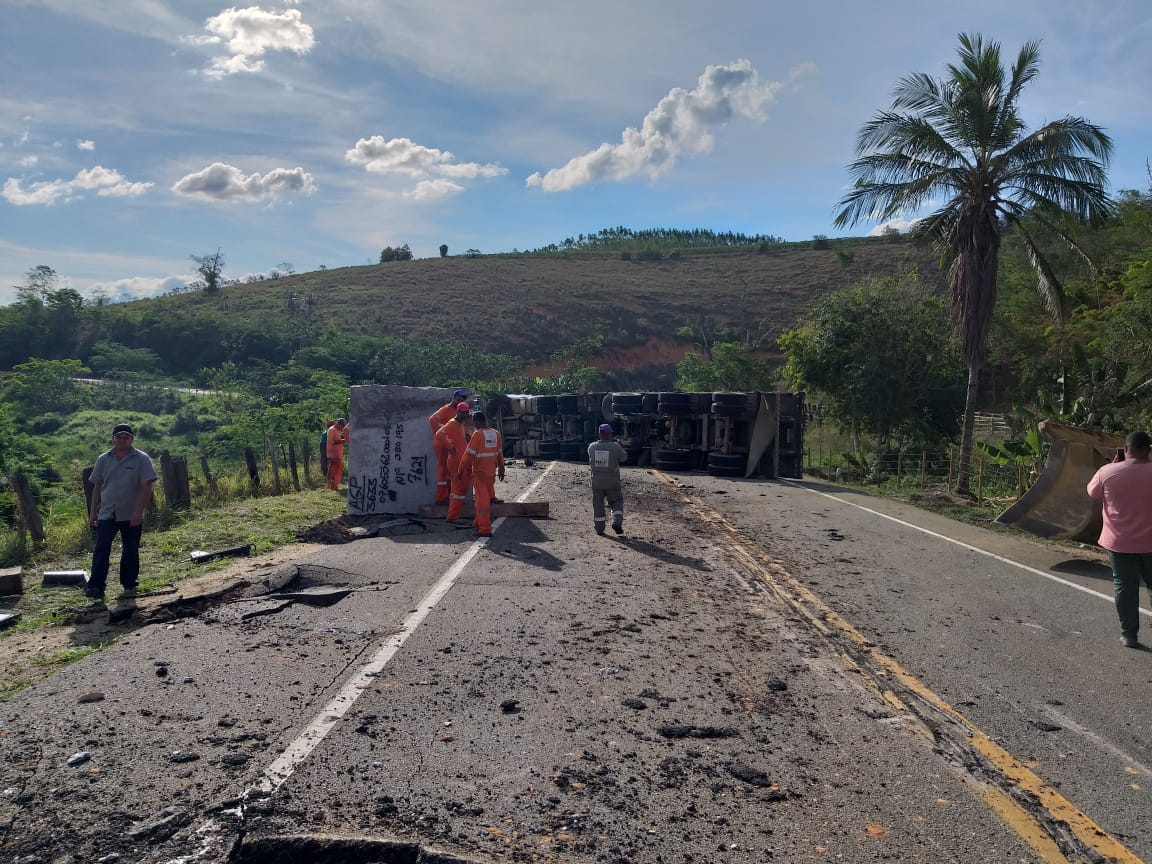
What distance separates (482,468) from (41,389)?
25600 mm

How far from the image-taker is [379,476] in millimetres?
12422

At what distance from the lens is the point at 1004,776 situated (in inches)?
166

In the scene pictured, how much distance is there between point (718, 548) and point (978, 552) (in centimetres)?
350

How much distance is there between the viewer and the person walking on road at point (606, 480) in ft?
36.9

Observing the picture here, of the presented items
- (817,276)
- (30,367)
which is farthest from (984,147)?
(817,276)

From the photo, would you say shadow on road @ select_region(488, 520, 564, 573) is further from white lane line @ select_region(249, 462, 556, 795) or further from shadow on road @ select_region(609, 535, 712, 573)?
white lane line @ select_region(249, 462, 556, 795)

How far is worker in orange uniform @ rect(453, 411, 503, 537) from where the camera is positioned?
35.3 feet

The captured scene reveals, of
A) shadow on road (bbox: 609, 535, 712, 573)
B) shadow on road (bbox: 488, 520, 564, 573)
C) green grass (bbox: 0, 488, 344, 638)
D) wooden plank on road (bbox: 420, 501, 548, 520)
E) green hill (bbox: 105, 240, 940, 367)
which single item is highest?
green hill (bbox: 105, 240, 940, 367)

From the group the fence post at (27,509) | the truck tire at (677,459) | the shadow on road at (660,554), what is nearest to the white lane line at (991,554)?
the shadow on road at (660,554)

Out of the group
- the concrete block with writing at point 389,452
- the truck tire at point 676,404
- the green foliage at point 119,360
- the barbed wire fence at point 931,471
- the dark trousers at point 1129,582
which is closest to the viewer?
the dark trousers at point 1129,582

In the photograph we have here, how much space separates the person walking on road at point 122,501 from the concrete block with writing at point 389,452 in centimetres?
424

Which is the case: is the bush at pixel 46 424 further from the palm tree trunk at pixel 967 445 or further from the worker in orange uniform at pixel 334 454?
the palm tree trunk at pixel 967 445

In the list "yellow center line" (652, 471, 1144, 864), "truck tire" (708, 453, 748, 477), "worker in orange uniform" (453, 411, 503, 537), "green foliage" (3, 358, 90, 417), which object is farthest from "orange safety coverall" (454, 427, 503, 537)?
"green foliage" (3, 358, 90, 417)

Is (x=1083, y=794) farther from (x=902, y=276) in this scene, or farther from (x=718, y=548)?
(x=902, y=276)
